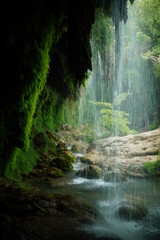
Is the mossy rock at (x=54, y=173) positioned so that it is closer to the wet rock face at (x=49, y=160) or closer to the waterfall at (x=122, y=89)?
the wet rock face at (x=49, y=160)

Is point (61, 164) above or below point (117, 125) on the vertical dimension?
below

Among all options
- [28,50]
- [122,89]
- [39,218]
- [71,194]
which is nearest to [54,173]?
[71,194]

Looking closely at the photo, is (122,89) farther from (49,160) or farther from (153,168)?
(49,160)

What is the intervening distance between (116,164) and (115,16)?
7675 millimetres

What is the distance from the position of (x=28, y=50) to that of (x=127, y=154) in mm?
9782

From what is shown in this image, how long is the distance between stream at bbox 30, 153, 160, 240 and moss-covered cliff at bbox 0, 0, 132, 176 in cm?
243

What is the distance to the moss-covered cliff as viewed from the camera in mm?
2818

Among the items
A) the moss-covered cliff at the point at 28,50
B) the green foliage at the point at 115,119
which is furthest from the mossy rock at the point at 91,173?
the green foliage at the point at 115,119

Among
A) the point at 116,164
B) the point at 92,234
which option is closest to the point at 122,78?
the point at 116,164

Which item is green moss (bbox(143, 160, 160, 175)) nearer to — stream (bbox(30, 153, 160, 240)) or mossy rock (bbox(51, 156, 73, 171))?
stream (bbox(30, 153, 160, 240))

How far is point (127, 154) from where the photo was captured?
11414mm

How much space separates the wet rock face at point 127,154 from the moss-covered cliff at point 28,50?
6.24 meters

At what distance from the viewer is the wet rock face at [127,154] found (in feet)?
32.4

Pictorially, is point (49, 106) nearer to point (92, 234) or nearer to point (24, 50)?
point (24, 50)
